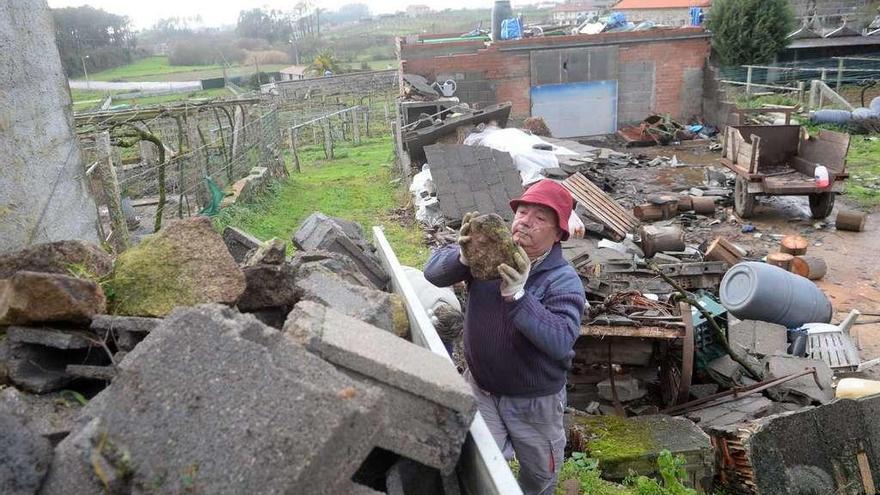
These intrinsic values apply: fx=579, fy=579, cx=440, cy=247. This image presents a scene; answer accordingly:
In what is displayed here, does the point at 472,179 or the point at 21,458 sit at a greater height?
the point at 21,458

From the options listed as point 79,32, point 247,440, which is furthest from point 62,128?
point 79,32

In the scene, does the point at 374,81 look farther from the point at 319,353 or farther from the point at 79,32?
the point at 319,353

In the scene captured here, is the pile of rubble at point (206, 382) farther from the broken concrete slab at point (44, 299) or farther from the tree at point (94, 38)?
the tree at point (94, 38)

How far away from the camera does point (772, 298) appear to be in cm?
661

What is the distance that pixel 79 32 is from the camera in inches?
1799

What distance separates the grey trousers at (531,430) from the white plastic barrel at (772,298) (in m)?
4.57

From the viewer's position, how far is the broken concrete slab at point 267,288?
8.66 feet

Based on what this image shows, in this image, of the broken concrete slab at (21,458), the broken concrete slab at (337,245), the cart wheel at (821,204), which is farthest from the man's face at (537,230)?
the cart wheel at (821,204)

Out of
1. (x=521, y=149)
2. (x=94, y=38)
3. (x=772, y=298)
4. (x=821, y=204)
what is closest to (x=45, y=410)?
(x=772, y=298)

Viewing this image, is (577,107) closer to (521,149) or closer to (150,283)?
(521,149)

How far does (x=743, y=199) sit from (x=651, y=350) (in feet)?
22.8

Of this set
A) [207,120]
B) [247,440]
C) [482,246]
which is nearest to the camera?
[247,440]

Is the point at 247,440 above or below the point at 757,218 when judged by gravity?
above

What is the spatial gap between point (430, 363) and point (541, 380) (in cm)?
98
